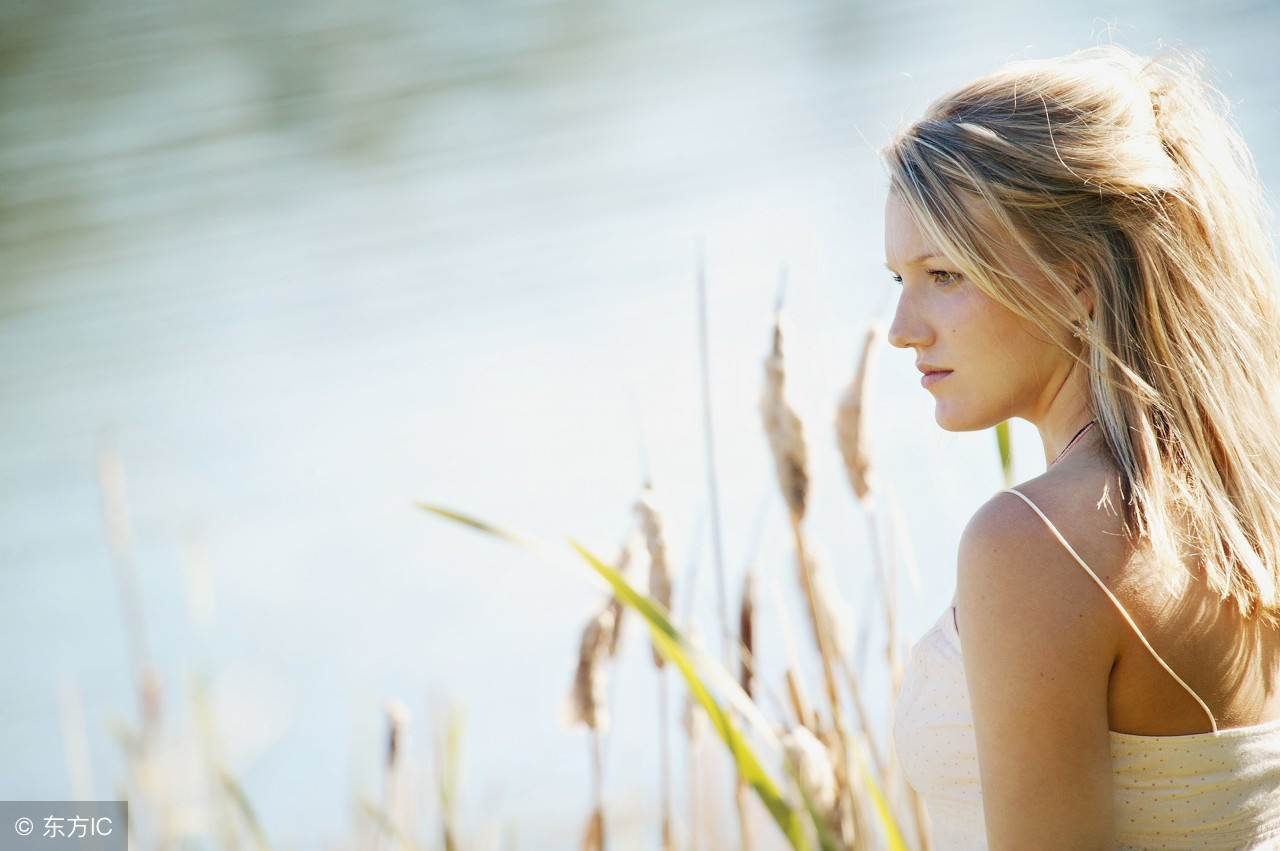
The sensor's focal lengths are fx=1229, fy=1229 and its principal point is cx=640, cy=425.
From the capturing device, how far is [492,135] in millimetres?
9617

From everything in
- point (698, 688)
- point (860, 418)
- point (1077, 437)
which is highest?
point (860, 418)

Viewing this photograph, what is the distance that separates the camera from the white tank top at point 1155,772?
122cm

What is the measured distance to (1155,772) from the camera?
1227 mm

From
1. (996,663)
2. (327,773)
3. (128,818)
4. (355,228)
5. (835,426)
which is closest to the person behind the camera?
(996,663)

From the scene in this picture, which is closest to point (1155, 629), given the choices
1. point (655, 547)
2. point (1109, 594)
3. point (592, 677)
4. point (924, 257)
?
point (1109, 594)

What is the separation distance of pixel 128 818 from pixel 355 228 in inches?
264

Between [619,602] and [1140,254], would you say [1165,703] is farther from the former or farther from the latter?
[619,602]

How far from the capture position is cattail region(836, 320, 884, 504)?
170 cm

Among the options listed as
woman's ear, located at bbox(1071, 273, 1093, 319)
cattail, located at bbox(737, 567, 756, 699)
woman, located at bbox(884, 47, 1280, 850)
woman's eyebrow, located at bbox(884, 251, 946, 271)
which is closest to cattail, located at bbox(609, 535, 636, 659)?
cattail, located at bbox(737, 567, 756, 699)

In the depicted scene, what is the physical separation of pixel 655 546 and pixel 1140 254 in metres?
0.69

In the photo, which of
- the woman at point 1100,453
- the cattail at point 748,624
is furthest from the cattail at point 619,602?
the woman at point 1100,453

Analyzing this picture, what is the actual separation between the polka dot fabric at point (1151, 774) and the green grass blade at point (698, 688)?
317mm

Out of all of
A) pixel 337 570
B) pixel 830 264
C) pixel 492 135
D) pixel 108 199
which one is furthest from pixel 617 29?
pixel 337 570

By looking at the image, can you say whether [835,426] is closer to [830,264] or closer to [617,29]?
[830,264]
